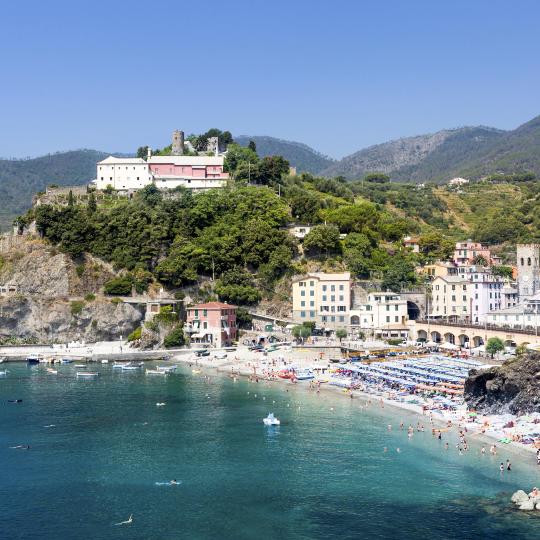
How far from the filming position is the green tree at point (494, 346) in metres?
53.8

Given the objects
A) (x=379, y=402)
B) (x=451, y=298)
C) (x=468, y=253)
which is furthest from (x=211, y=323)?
(x=468, y=253)

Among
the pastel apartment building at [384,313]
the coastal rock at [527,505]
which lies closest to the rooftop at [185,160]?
the pastel apartment building at [384,313]

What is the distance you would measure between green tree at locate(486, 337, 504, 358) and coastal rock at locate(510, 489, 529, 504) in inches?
1003

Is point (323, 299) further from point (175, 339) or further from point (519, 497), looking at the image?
point (519, 497)

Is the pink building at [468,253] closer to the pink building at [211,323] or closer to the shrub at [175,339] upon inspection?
the pink building at [211,323]

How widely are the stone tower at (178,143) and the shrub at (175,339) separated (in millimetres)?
31208

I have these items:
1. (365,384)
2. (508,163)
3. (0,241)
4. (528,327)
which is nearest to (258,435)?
(365,384)

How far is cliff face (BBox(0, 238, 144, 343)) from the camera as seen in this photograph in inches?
2832

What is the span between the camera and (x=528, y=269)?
235 ft

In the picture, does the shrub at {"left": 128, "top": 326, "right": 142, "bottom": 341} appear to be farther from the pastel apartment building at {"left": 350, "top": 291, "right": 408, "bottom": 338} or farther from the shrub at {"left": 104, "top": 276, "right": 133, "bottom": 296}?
the pastel apartment building at {"left": 350, "top": 291, "right": 408, "bottom": 338}

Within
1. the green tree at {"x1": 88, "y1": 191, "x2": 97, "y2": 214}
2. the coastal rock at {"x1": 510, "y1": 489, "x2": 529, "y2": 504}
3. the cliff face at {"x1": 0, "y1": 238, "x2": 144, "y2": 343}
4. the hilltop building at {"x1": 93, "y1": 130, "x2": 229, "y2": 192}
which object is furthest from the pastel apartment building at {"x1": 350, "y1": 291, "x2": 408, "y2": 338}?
the coastal rock at {"x1": 510, "y1": 489, "x2": 529, "y2": 504}

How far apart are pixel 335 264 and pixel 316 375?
72.0 ft

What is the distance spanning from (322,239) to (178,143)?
92.2 ft

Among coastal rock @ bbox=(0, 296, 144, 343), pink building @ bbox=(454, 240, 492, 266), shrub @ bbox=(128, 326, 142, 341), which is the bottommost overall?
shrub @ bbox=(128, 326, 142, 341)
